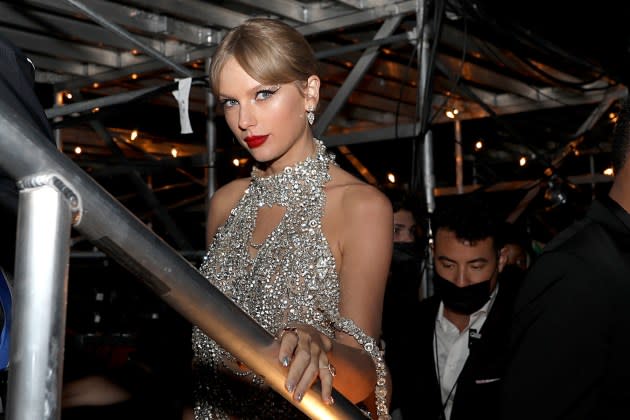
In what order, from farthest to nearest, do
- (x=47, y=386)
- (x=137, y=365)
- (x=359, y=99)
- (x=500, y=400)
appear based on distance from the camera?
(x=359, y=99)
(x=137, y=365)
(x=500, y=400)
(x=47, y=386)

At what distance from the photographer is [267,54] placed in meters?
1.81

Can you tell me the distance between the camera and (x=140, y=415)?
454 centimetres

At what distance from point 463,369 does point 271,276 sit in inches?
67.0

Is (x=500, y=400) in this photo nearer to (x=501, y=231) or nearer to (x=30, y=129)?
(x=30, y=129)

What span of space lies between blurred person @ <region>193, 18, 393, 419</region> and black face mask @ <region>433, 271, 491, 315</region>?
6.14ft

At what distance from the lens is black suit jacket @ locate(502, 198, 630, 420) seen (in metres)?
1.96

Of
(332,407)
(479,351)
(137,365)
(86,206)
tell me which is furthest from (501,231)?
(86,206)

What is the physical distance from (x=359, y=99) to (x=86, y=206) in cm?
727

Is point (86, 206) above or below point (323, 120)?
above

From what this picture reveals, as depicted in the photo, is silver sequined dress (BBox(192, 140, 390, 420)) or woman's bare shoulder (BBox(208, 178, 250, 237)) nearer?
silver sequined dress (BBox(192, 140, 390, 420))

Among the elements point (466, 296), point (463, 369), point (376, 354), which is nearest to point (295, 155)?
point (376, 354)

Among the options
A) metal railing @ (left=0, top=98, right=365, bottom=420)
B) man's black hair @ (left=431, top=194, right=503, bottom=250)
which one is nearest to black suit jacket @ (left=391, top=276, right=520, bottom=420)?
man's black hair @ (left=431, top=194, right=503, bottom=250)

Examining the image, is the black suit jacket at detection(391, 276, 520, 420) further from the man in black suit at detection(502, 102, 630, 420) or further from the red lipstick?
the red lipstick

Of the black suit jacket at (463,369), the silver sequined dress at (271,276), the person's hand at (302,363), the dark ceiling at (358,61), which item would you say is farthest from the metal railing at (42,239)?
the dark ceiling at (358,61)
